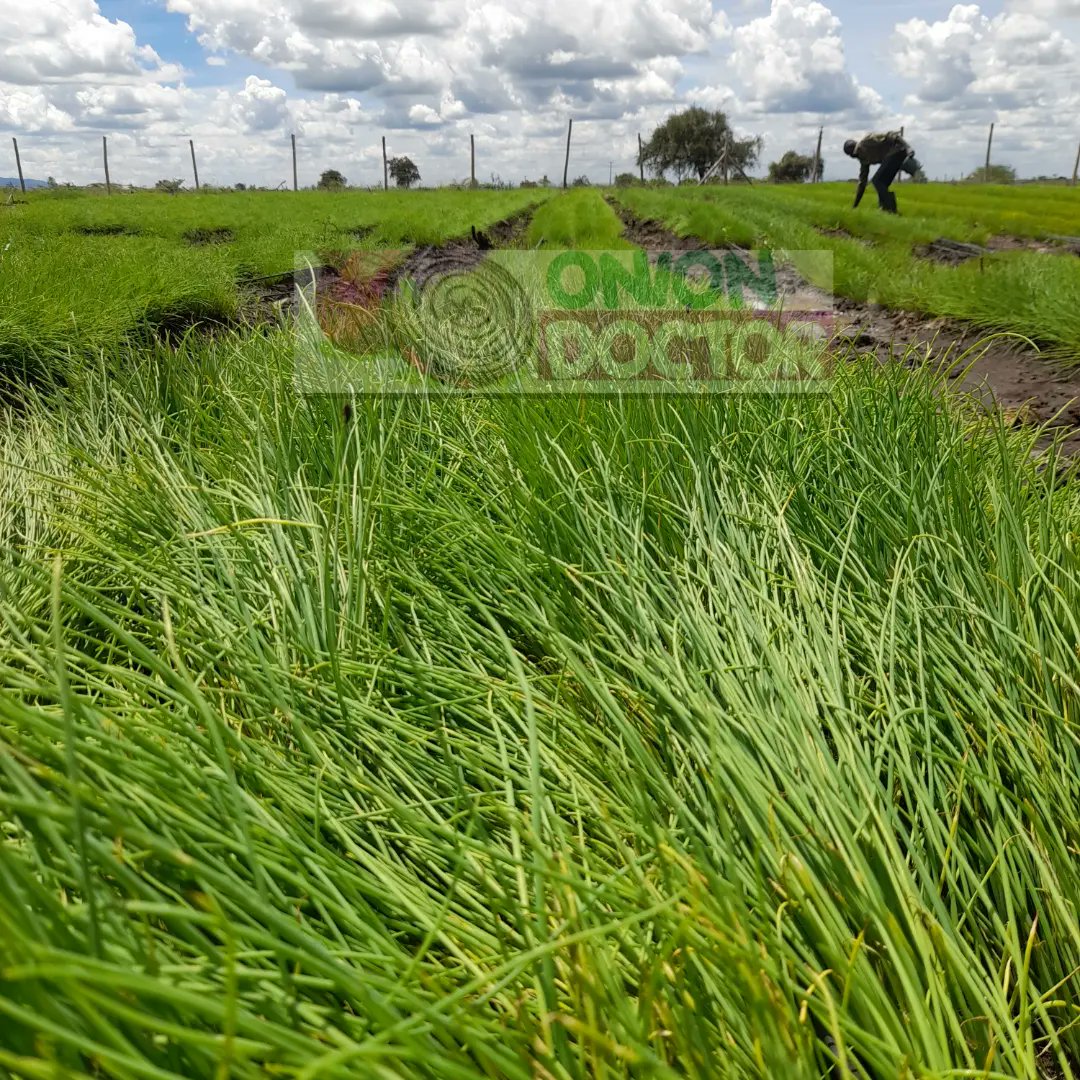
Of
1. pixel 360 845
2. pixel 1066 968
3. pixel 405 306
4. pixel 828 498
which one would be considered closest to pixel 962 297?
pixel 405 306

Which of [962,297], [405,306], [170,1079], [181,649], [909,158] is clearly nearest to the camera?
[170,1079]

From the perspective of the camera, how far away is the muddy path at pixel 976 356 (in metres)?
2.72

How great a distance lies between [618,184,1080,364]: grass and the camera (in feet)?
15.4

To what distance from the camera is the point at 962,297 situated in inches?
207

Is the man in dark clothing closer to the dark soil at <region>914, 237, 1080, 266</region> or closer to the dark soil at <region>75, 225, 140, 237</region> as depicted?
the dark soil at <region>914, 237, 1080, 266</region>

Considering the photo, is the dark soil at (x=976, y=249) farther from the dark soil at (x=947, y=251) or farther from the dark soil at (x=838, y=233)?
the dark soil at (x=838, y=233)

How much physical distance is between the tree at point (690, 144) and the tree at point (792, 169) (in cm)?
370

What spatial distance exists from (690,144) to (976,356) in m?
50.1

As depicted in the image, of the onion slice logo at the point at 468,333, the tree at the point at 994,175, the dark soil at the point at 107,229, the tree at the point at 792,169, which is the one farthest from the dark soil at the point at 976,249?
the tree at the point at 792,169

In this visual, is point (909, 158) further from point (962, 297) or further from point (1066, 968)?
point (1066, 968)

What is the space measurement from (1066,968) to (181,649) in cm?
120
